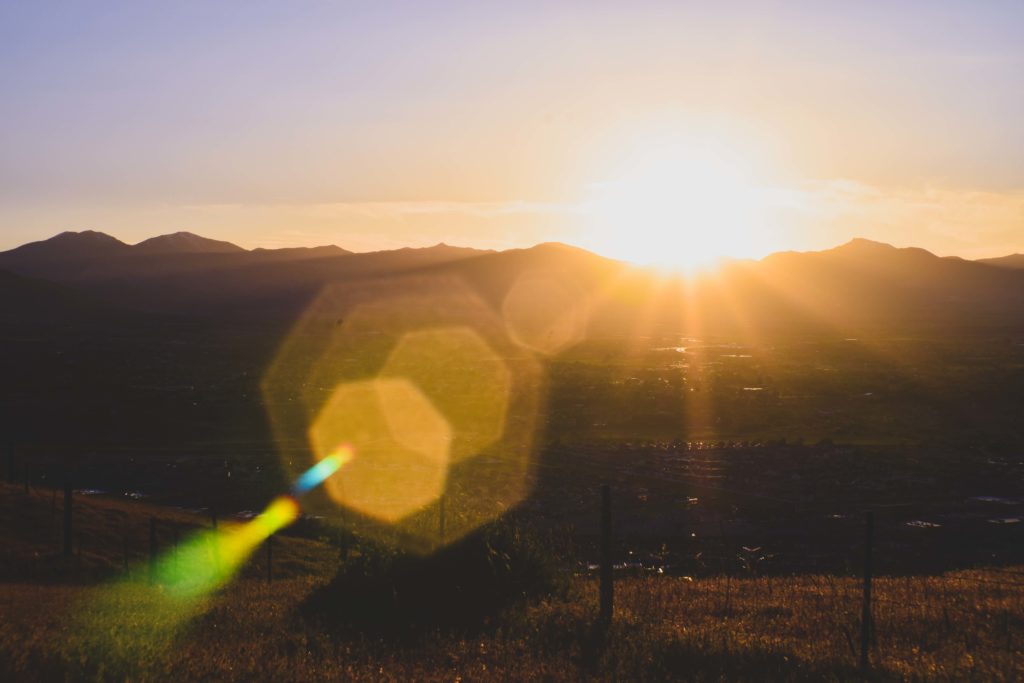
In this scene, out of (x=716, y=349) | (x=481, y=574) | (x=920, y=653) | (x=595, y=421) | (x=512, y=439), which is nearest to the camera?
(x=920, y=653)

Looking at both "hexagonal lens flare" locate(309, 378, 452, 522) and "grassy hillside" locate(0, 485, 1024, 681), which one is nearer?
"grassy hillside" locate(0, 485, 1024, 681)

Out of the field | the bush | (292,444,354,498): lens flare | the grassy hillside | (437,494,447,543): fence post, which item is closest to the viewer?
the grassy hillside

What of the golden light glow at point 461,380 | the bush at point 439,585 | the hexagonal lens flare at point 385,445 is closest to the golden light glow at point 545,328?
the golden light glow at point 461,380

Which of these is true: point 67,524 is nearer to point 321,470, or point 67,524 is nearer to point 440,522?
point 440,522

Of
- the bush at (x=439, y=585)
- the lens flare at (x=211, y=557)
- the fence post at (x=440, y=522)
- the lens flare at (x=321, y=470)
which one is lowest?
the lens flare at (x=321, y=470)

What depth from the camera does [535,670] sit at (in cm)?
899

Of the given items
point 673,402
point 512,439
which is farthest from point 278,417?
point 673,402

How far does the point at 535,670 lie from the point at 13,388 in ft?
239

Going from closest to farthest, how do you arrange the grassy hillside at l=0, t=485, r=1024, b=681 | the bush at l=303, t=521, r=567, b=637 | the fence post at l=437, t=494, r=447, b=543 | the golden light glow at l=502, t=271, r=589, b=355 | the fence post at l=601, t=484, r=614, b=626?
the grassy hillside at l=0, t=485, r=1024, b=681
the fence post at l=601, t=484, r=614, b=626
the bush at l=303, t=521, r=567, b=637
the fence post at l=437, t=494, r=447, b=543
the golden light glow at l=502, t=271, r=589, b=355

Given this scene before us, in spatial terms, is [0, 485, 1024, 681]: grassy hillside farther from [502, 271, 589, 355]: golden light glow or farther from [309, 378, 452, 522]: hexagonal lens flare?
[502, 271, 589, 355]: golden light glow

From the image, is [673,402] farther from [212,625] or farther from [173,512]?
[212,625]

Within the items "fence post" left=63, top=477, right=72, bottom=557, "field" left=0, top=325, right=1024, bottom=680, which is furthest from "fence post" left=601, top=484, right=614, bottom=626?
"fence post" left=63, top=477, right=72, bottom=557

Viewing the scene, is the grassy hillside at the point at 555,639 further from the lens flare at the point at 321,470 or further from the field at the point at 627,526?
the lens flare at the point at 321,470

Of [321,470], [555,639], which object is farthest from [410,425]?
[555,639]
